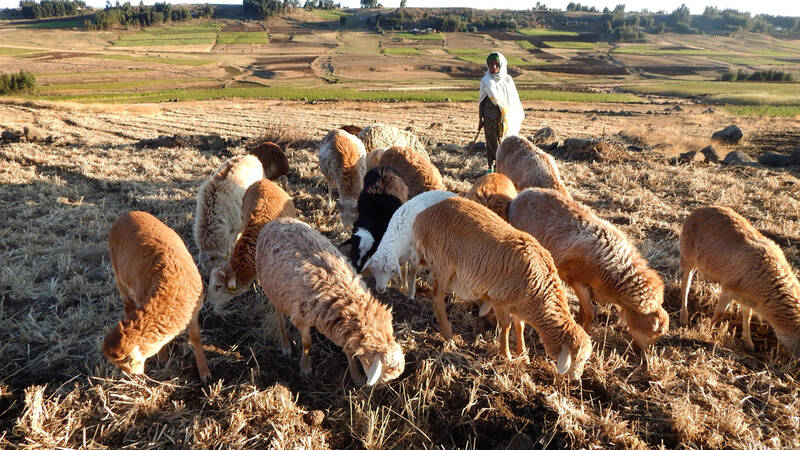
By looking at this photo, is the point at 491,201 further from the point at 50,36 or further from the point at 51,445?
the point at 50,36

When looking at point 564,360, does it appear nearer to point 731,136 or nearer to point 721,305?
point 721,305

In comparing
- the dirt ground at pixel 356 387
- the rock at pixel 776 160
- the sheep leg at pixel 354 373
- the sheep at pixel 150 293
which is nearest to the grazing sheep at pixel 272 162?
the dirt ground at pixel 356 387

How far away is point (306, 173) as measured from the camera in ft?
38.4

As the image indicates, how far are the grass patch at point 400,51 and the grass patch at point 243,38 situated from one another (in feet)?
107

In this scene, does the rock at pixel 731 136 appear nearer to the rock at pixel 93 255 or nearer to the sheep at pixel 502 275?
the sheep at pixel 502 275

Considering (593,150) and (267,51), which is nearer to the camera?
(593,150)

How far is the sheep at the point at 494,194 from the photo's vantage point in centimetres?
623

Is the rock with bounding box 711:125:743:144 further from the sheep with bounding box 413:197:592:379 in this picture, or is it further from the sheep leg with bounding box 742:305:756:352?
the sheep with bounding box 413:197:592:379

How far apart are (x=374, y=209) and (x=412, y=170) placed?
1677 mm

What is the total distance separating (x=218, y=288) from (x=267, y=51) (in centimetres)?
10186

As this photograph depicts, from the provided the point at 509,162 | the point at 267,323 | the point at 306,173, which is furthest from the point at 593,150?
the point at 267,323

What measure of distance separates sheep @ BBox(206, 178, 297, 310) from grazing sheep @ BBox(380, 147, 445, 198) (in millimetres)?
2542

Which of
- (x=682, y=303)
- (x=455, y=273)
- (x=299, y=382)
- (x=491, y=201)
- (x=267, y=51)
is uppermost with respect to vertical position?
(x=267, y=51)

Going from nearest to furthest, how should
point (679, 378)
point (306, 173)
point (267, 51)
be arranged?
point (679, 378) → point (306, 173) → point (267, 51)
